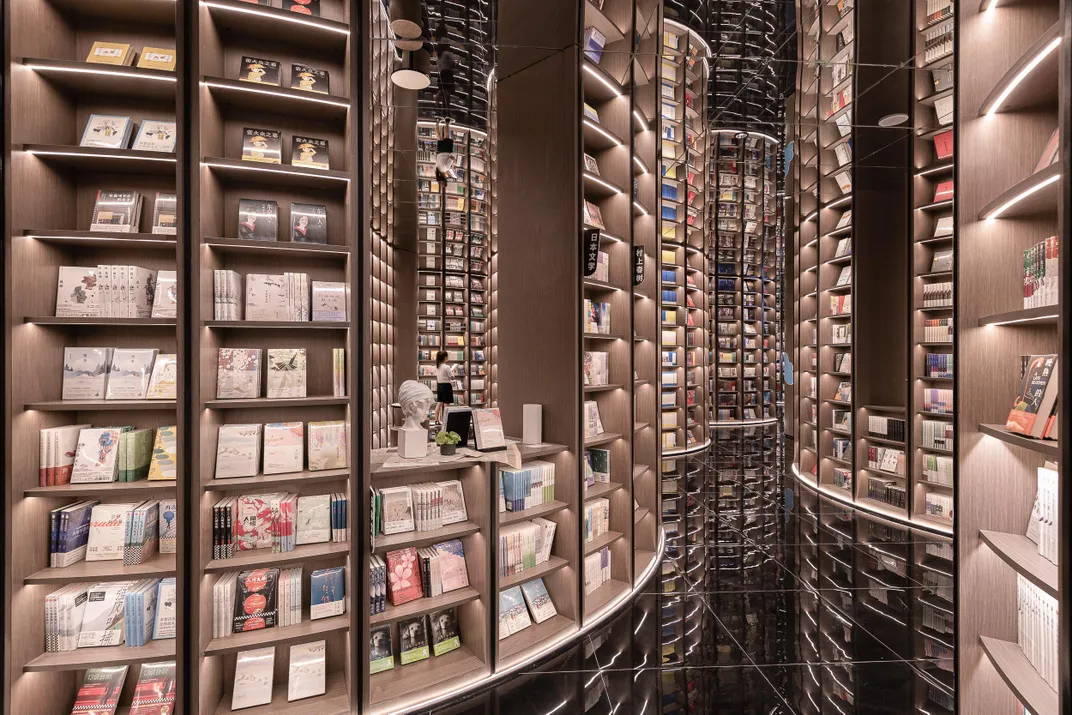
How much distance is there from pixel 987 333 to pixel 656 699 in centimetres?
233

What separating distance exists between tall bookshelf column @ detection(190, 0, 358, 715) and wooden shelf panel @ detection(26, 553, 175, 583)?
0.18 metres

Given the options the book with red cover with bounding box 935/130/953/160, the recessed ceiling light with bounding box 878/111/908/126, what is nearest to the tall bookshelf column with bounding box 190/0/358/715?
the recessed ceiling light with bounding box 878/111/908/126

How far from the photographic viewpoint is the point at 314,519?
8.21 feet

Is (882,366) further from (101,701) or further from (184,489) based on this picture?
(101,701)

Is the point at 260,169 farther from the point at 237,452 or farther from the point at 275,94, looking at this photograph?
the point at 237,452

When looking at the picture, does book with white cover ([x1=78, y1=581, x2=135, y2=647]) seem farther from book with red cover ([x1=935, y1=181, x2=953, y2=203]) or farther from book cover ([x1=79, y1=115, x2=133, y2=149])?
book with red cover ([x1=935, y1=181, x2=953, y2=203])

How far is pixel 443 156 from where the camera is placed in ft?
19.9

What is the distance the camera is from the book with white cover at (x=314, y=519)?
2488 mm

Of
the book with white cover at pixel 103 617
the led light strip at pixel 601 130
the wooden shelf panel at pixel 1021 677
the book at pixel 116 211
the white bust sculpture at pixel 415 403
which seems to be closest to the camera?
the wooden shelf panel at pixel 1021 677

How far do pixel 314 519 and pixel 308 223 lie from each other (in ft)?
4.95

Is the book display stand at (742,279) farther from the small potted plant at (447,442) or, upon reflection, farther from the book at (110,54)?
the book at (110,54)

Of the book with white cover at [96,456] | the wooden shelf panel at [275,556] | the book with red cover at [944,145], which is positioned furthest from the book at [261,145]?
the book with red cover at [944,145]

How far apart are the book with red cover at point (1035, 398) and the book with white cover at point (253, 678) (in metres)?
3.14

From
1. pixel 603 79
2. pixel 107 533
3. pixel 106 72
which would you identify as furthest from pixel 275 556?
pixel 603 79
